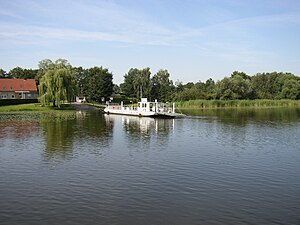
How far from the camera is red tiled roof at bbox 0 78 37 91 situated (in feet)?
302

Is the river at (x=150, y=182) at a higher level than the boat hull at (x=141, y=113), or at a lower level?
lower

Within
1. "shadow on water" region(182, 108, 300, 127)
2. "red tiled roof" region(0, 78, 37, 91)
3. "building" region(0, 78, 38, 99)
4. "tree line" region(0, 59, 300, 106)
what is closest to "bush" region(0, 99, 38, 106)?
"tree line" region(0, 59, 300, 106)

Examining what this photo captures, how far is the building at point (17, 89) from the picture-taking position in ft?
301

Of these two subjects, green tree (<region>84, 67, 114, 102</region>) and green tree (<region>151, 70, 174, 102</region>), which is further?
green tree (<region>151, 70, 174, 102</region>)

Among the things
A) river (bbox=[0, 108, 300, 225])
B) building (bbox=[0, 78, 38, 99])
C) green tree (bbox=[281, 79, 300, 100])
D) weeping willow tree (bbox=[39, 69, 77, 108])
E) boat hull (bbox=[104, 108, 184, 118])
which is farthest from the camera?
green tree (bbox=[281, 79, 300, 100])

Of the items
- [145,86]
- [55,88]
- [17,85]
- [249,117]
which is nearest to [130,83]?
[145,86]

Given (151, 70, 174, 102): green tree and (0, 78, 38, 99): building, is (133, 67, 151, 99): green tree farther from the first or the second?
(0, 78, 38, 99): building

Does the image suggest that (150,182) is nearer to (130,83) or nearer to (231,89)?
(231,89)

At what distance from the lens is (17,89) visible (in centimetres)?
9312

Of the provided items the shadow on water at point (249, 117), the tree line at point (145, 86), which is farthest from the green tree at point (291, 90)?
the shadow on water at point (249, 117)

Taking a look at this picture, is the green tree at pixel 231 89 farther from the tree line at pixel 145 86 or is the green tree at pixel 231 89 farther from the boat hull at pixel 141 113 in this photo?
the boat hull at pixel 141 113

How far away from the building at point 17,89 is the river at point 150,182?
7233 cm

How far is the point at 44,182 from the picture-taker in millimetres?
14422

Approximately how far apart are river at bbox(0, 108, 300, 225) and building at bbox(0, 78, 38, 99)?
A: 237ft
